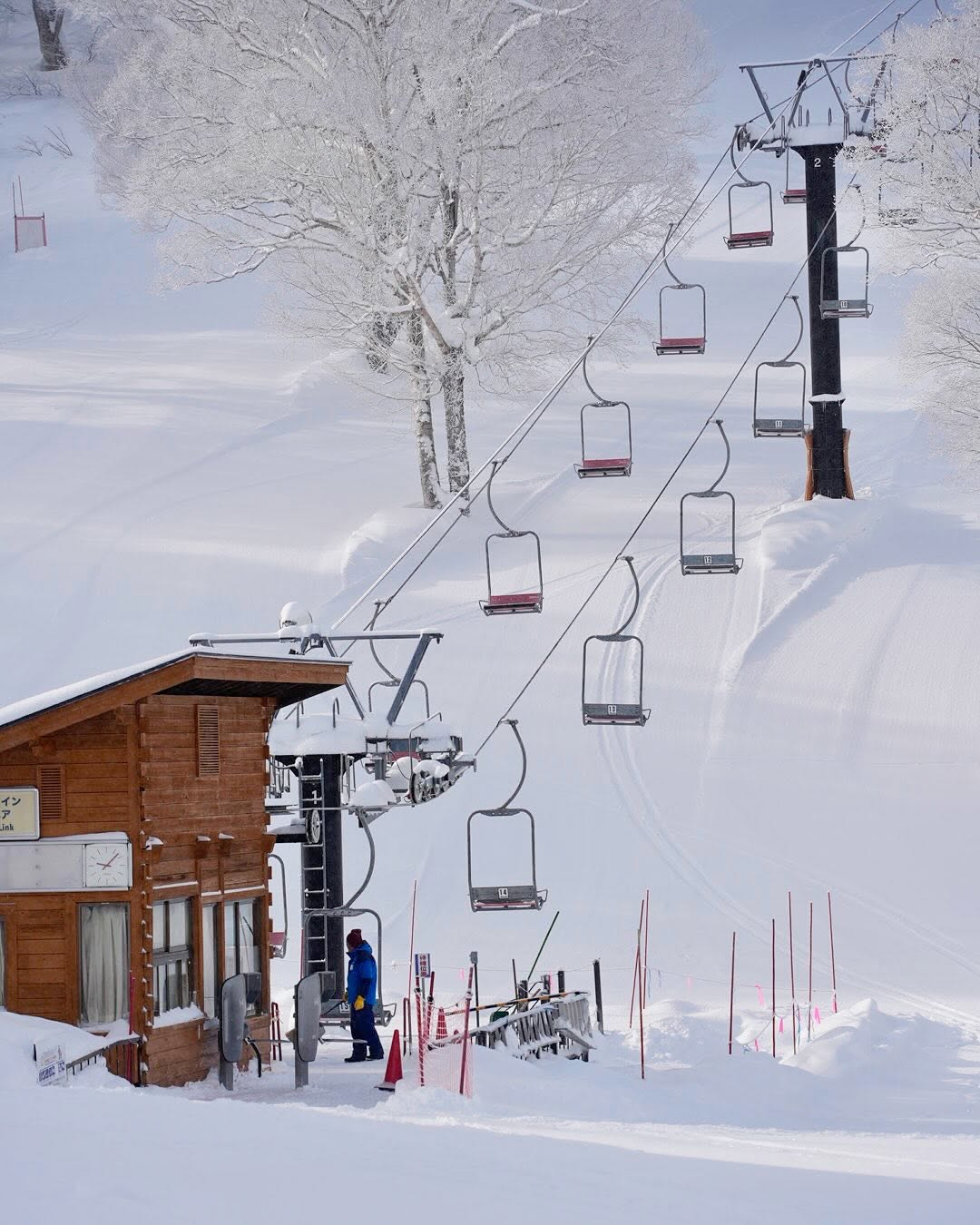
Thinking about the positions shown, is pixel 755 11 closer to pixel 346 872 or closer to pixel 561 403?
pixel 561 403

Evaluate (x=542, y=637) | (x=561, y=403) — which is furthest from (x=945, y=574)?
(x=561, y=403)

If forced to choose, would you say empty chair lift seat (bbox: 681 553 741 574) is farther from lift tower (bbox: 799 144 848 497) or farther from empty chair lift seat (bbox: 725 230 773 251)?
lift tower (bbox: 799 144 848 497)

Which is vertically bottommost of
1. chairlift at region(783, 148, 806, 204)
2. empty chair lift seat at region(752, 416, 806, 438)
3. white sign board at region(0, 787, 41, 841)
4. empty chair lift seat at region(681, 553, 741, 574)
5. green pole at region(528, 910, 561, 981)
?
green pole at region(528, 910, 561, 981)

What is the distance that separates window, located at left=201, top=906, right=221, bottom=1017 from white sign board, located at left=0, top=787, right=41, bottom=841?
1593 mm

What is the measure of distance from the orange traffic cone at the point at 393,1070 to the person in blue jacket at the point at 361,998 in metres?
1.48

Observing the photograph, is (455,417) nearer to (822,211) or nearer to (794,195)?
(822,211)

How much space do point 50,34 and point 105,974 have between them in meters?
58.0

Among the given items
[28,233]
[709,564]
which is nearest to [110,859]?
[709,564]

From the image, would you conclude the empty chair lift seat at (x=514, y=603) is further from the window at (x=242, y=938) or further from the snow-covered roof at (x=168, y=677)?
the window at (x=242, y=938)

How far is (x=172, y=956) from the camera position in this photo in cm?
1296

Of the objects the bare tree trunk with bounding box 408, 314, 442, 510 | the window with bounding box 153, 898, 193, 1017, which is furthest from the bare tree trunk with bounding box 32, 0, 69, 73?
the window with bounding box 153, 898, 193, 1017

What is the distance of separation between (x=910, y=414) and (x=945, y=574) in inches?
434

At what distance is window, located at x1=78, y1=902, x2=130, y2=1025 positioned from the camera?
1245 cm

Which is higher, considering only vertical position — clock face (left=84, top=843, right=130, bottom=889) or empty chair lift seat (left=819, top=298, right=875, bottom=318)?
empty chair lift seat (left=819, top=298, right=875, bottom=318)
